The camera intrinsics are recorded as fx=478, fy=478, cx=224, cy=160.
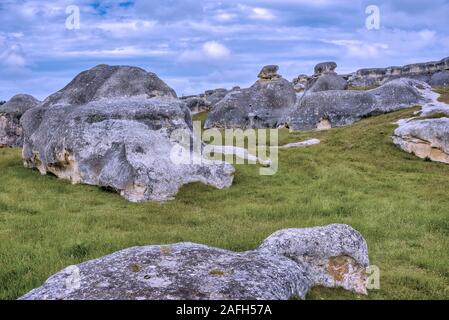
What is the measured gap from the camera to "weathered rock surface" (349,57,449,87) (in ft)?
354

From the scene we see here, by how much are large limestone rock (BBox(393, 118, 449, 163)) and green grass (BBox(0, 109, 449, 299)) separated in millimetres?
1631

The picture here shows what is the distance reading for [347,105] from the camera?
164ft

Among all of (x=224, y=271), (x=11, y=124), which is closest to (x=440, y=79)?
(x=11, y=124)

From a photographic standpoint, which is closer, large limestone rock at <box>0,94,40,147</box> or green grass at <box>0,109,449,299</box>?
green grass at <box>0,109,449,299</box>

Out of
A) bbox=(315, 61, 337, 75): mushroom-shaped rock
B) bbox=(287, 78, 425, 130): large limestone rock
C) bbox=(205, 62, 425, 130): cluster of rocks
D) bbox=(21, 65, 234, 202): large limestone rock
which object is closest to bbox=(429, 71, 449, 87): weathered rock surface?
bbox=(315, 61, 337, 75): mushroom-shaped rock

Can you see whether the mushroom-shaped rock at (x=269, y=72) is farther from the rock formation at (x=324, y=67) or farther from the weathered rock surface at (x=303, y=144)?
the rock formation at (x=324, y=67)

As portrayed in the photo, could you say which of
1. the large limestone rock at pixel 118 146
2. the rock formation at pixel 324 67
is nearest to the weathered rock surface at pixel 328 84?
the rock formation at pixel 324 67

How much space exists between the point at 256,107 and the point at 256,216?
43163 millimetres

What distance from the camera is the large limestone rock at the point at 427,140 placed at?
31297 millimetres

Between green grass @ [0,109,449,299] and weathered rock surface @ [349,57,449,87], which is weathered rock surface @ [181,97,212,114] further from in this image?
green grass @ [0,109,449,299]

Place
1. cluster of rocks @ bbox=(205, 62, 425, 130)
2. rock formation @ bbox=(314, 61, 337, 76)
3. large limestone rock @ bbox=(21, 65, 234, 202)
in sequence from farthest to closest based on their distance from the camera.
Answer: rock formation @ bbox=(314, 61, 337, 76), cluster of rocks @ bbox=(205, 62, 425, 130), large limestone rock @ bbox=(21, 65, 234, 202)

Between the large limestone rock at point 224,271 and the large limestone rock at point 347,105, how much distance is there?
38624 millimetres
